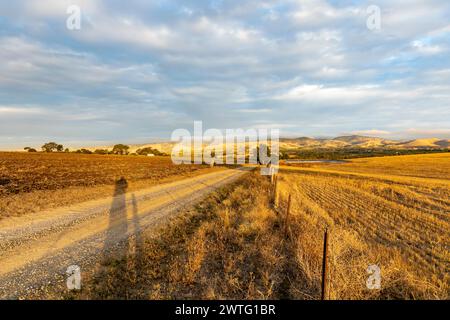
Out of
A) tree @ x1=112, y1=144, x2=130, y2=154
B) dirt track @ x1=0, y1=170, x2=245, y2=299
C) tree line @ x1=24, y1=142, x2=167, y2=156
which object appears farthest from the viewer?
tree @ x1=112, y1=144, x2=130, y2=154

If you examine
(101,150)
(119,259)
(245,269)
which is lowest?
(245,269)

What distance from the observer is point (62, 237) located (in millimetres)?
9930

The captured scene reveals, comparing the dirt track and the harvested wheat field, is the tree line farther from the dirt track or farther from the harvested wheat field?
the harvested wheat field

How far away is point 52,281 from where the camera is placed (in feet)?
21.4

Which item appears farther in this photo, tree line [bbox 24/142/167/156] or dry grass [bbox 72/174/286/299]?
tree line [bbox 24/142/167/156]

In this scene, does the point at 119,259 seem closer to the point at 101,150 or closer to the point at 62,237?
the point at 62,237

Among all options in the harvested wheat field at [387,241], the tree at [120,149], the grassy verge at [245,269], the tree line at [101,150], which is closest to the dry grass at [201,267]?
the grassy verge at [245,269]

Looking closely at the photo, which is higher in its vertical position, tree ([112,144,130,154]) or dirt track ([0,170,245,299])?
tree ([112,144,130,154])

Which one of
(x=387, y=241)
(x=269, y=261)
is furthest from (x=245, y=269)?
(x=387, y=241)

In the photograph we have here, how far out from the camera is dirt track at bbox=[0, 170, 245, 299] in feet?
21.6

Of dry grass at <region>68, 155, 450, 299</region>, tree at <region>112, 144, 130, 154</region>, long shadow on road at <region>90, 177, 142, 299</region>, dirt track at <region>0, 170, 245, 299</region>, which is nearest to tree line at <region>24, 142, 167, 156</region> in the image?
tree at <region>112, 144, 130, 154</region>

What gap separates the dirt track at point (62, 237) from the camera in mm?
6598
